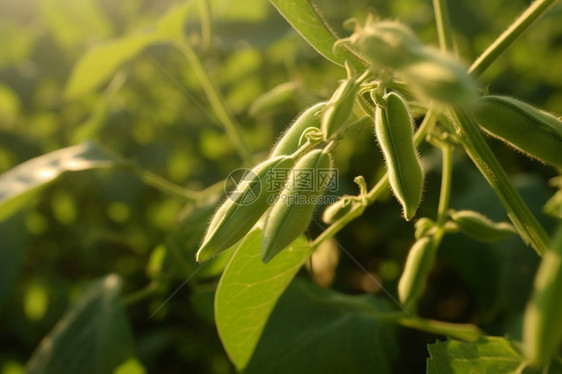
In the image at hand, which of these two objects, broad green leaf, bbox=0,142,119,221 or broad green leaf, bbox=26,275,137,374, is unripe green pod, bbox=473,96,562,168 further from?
broad green leaf, bbox=26,275,137,374

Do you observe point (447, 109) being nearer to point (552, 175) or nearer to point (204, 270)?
point (204, 270)

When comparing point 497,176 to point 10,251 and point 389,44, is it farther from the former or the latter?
point 10,251

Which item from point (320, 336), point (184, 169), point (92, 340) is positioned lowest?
point (320, 336)

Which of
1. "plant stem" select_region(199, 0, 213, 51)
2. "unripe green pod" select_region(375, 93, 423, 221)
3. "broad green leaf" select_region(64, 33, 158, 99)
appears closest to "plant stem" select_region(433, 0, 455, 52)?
"unripe green pod" select_region(375, 93, 423, 221)

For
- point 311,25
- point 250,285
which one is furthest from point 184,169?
point 311,25

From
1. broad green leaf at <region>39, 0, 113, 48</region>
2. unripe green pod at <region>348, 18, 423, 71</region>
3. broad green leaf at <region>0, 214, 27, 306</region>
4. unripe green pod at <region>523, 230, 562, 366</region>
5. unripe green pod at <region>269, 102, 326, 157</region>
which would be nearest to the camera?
unripe green pod at <region>523, 230, 562, 366</region>

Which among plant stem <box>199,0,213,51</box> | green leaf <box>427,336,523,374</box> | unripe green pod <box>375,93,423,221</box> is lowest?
green leaf <box>427,336,523,374</box>

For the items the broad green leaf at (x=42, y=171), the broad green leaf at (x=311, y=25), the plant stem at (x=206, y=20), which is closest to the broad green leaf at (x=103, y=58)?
the plant stem at (x=206, y=20)
